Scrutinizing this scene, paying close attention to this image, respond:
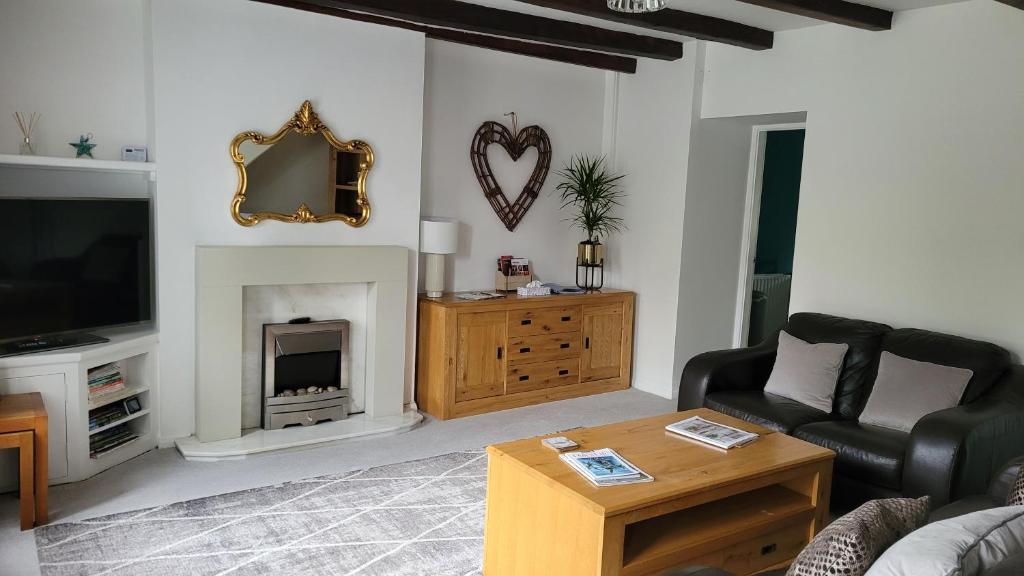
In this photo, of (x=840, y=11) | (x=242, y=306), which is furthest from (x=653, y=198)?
(x=242, y=306)

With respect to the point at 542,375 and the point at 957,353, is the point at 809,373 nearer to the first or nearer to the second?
the point at 957,353

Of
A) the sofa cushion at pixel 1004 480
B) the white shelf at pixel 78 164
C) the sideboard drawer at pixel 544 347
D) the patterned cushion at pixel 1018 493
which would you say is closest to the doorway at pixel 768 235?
the sideboard drawer at pixel 544 347

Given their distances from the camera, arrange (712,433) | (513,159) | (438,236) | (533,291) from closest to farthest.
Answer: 1. (712,433)
2. (438,236)
3. (533,291)
4. (513,159)

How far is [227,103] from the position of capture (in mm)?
4301

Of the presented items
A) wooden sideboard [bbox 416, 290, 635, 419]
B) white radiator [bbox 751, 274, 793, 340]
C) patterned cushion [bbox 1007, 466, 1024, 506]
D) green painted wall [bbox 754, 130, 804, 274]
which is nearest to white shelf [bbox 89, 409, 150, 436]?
wooden sideboard [bbox 416, 290, 635, 419]

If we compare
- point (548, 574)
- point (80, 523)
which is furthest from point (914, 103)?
point (80, 523)

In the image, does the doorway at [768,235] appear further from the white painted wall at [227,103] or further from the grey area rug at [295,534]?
the grey area rug at [295,534]

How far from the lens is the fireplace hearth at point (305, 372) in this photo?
4.61m

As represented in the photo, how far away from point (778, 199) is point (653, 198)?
5.04 ft

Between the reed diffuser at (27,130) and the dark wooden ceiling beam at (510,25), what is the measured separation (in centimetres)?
145

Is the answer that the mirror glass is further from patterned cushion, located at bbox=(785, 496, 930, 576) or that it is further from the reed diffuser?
patterned cushion, located at bbox=(785, 496, 930, 576)

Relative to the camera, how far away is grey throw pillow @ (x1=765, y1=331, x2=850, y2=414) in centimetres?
421

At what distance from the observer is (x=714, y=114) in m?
5.61

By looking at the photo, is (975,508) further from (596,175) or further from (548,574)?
(596,175)
